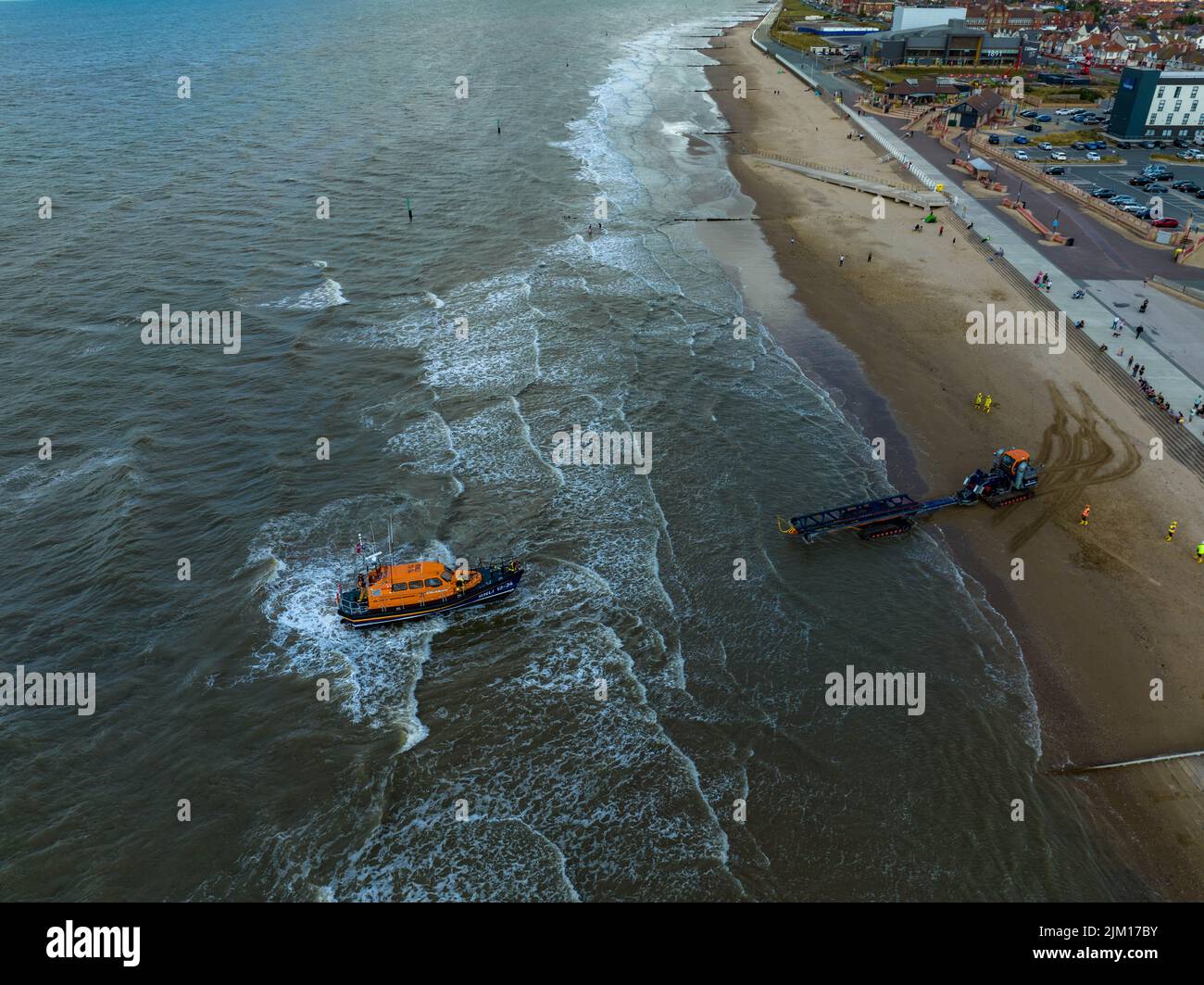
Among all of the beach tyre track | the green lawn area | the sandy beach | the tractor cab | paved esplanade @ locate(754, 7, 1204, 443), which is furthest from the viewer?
the green lawn area

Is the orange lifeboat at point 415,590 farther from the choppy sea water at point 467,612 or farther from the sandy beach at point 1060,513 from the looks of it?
the sandy beach at point 1060,513

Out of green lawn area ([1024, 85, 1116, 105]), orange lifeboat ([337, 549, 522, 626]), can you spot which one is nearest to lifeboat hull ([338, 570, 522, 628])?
orange lifeboat ([337, 549, 522, 626])

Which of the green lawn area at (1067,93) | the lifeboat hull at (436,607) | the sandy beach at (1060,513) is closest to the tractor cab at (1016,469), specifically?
the sandy beach at (1060,513)

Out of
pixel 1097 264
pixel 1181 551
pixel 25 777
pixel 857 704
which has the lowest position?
pixel 25 777

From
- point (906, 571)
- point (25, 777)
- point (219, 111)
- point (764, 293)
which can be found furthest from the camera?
point (219, 111)

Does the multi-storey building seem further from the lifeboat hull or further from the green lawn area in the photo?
the lifeboat hull
